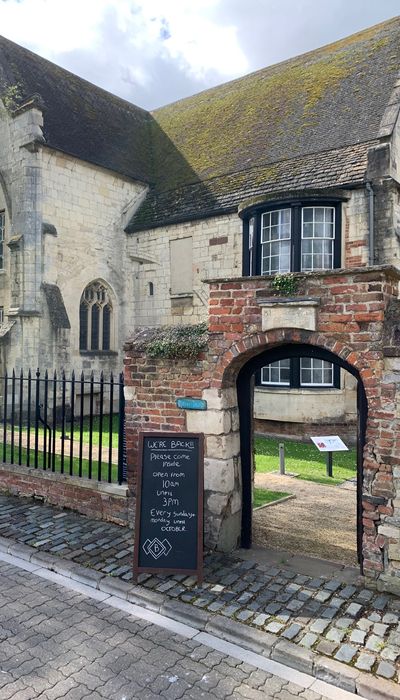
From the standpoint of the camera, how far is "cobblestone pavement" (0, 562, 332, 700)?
140 inches

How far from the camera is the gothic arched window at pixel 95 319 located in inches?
686

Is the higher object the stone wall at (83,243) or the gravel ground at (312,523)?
the stone wall at (83,243)

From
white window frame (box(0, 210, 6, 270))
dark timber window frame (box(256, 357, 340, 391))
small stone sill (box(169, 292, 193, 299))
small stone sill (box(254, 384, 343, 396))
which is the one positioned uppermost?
white window frame (box(0, 210, 6, 270))

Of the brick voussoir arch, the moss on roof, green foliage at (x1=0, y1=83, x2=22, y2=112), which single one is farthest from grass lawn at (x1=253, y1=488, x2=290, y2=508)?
green foliage at (x1=0, y1=83, x2=22, y2=112)

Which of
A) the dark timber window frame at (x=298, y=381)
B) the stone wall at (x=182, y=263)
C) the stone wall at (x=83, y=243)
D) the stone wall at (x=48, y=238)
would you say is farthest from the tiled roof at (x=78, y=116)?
the dark timber window frame at (x=298, y=381)

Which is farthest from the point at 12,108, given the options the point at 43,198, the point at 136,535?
the point at 136,535

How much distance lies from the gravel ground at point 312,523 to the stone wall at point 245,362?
803mm

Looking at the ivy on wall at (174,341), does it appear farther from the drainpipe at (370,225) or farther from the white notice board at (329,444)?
the drainpipe at (370,225)

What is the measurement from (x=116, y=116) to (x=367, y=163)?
42.1 feet

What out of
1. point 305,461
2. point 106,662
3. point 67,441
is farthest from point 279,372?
point 106,662

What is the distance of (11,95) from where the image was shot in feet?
54.6

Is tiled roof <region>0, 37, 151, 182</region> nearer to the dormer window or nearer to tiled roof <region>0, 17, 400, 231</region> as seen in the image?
tiled roof <region>0, 17, 400, 231</region>

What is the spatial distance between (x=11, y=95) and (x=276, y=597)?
17557 mm

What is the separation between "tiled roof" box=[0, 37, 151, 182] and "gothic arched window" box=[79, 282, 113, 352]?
4472 millimetres
